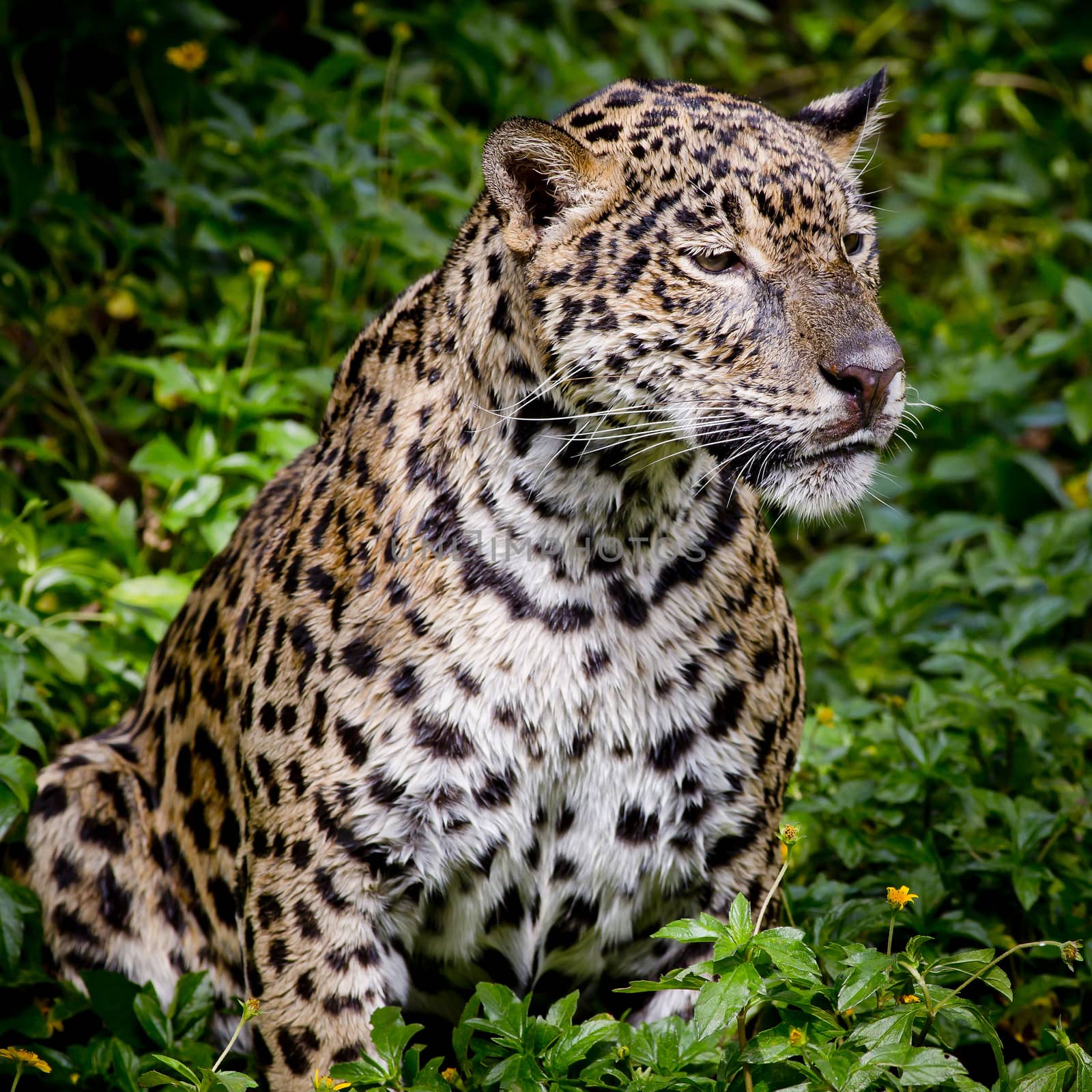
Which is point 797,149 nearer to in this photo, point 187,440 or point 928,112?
point 187,440

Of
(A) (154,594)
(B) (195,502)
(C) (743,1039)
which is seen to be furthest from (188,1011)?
(B) (195,502)

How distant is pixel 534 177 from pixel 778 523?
3.83 m

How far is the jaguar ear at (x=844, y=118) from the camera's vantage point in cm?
397

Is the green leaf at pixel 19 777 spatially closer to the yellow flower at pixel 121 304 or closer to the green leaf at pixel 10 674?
the green leaf at pixel 10 674

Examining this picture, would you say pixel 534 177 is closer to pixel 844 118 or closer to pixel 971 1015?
pixel 844 118

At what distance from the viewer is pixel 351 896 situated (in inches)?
143

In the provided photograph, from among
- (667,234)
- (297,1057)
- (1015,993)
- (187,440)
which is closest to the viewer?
(667,234)

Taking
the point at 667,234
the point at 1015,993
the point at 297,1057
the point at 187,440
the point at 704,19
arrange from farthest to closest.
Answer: the point at 704,19 → the point at 187,440 → the point at 1015,993 → the point at 297,1057 → the point at 667,234

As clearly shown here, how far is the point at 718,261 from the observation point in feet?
11.4

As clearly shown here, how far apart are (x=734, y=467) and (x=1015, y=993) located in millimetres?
1751

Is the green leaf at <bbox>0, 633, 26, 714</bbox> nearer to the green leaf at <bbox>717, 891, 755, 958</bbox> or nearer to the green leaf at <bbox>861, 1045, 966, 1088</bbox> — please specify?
the green leaf at <bbox>717, 891, 755, 958</bbox>

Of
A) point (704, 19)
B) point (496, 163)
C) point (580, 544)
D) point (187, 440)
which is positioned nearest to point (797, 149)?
point (496, 163)

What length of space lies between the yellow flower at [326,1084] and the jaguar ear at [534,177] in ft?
6.40

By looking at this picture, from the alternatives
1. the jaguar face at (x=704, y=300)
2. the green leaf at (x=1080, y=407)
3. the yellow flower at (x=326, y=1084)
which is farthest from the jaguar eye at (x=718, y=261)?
the green leaf at (x=1080, y=407)
